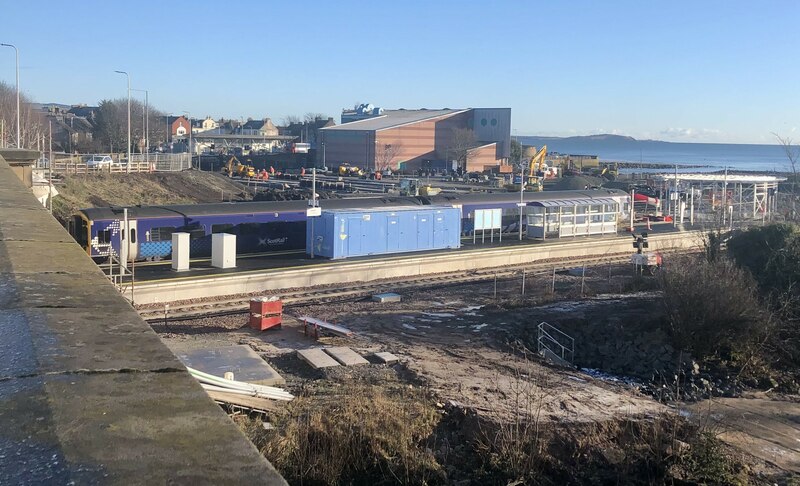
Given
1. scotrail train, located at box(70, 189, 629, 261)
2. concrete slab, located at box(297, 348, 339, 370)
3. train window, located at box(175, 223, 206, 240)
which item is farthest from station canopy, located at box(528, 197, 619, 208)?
concrete slab, located at box(297, 348, 339, 370)

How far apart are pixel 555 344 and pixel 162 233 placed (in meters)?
14.7

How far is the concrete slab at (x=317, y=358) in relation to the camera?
560 inches

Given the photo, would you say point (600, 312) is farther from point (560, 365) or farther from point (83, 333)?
point (83, 333)

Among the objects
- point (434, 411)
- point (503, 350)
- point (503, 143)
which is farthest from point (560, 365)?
point (503, 143)

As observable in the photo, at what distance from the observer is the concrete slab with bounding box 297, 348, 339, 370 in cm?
1422

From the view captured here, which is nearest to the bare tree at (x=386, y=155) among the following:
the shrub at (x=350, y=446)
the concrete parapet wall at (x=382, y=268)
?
the concrete parapet wall at (x=382, y=268)

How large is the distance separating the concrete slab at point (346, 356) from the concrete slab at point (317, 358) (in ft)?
0.51

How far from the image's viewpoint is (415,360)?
15.4 meters

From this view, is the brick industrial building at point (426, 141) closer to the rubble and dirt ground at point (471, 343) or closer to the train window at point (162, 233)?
the train window at point (162, 233)

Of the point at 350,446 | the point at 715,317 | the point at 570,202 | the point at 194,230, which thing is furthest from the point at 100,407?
the point at 570,202

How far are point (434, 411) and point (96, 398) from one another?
917 cm

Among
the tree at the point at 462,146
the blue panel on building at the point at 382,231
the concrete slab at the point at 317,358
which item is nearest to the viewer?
the concrete slab at the point at 317,358

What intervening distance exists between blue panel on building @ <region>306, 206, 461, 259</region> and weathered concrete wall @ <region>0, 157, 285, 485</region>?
23995 millimetres

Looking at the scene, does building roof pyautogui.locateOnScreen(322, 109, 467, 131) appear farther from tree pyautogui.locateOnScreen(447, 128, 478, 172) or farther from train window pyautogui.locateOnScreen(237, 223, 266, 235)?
train window pyautogui.locateOnScreen(237, 223, 266, 235)
